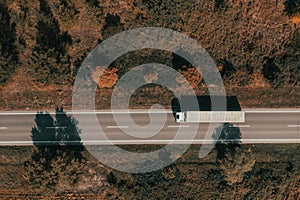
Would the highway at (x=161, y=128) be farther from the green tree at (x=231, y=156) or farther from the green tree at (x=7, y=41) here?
the green tree at (x=7, y=41)

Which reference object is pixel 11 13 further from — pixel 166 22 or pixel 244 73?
pixel 244 73

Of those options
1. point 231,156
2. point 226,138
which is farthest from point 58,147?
point 231,156

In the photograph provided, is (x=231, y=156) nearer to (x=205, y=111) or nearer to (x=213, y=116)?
(x=213, y=116)

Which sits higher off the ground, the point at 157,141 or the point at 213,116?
the point at 213,116

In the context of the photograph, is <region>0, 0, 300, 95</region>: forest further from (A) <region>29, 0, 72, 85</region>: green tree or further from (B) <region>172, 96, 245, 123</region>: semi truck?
(B) <region>172, 96, 245, 123</region>: semi truck

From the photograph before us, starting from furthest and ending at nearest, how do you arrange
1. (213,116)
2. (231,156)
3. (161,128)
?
1. (161,128)
2. (213,116)
3. (231,156)
